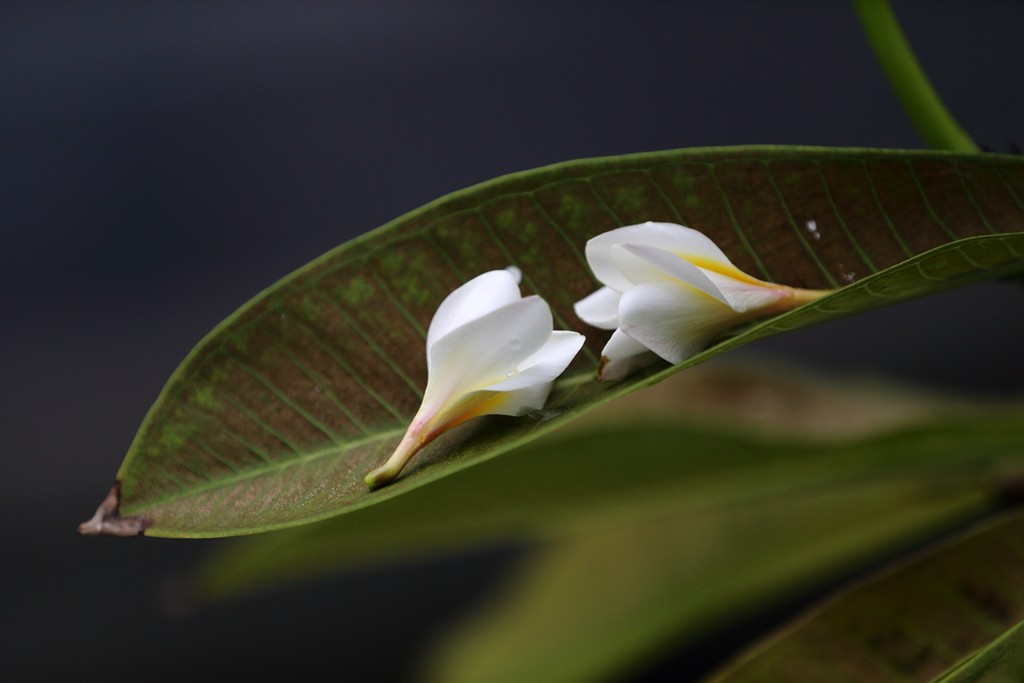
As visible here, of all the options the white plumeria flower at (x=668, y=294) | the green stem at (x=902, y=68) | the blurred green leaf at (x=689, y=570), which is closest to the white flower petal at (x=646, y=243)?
the white plumeria flower at (x=668, y=294)

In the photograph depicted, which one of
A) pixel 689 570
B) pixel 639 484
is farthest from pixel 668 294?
pixel 689 570

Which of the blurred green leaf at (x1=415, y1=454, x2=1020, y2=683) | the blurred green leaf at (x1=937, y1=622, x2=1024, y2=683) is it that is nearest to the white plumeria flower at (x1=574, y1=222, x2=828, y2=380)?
the blurred green leaf at (x1=937, y1=622, x2=1024, y2=683)

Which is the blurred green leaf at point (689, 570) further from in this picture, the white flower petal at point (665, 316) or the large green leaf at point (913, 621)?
the white flower petal at point (665, 316)

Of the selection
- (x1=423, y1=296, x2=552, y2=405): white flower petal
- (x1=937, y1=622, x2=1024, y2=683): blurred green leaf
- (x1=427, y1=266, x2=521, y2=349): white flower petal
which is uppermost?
(x1=427, y1=266, x2=521, y2=349): white flower petal

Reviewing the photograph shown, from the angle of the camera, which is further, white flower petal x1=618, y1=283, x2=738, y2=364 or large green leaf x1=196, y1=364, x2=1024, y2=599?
large green leaf x1=196, y1=364, x2=1024, y2=599

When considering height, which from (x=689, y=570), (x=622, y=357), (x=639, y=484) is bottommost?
(x=689, y=570)

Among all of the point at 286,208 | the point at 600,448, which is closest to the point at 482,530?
the point at 600,448

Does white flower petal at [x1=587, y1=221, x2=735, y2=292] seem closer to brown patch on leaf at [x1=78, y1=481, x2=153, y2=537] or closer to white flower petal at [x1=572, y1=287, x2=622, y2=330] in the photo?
white flower petal at [x1=572, y1=287, x2=622, y2=330]

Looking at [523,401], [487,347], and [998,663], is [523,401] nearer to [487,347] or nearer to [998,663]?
[487,347]
